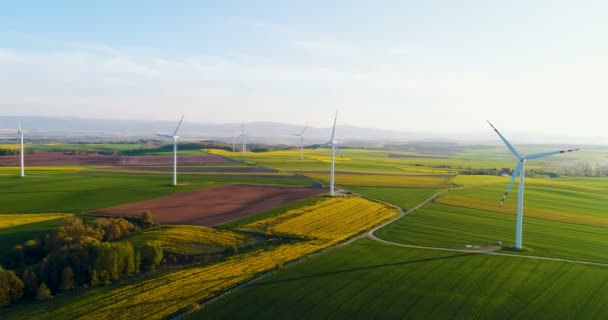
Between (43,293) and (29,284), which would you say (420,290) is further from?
(29,284)

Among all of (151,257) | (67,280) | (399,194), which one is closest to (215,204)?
(151,257)

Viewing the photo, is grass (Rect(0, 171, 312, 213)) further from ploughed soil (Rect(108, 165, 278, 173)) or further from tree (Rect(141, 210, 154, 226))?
ploughed soil (Rect(108, 165, 278, 173))

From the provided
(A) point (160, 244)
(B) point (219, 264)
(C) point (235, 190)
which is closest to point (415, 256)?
(B) point (219, 264)

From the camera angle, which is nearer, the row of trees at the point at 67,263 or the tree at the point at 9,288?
the tree at the point at 9,288

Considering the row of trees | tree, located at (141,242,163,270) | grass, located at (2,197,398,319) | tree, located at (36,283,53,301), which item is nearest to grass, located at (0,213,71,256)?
the row of trees

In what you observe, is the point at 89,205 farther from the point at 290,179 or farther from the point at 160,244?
the point at 290,179

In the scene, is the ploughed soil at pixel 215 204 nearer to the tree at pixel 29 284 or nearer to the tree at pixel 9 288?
the tree at pixel 29 284

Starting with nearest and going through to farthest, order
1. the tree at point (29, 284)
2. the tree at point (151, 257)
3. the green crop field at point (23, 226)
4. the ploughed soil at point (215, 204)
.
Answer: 1. the tree at point (29, 284)
2. the tree at point (151, 257)
3. the green crop field at point (23, 226)
4. the ploughed soil at point (215, 204)

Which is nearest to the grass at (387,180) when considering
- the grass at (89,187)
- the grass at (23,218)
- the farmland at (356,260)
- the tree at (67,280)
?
the grass at (89,187)
